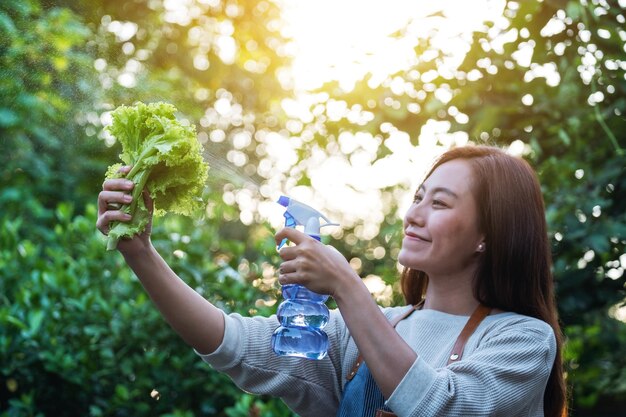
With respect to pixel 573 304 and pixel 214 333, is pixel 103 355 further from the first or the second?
pixel 573 304

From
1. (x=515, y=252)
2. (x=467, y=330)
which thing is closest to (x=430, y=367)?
(x=467, y=330)

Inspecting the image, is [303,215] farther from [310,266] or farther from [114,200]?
[114,200]

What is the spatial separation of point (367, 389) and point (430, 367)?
36 cm

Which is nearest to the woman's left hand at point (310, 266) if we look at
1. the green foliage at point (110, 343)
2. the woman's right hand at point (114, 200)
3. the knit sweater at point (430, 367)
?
the knit sweater at point (430, 367)

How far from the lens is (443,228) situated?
2143mm

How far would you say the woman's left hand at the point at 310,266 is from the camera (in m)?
1.80

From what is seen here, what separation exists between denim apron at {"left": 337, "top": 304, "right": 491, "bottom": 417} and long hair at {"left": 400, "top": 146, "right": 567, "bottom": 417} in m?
0.08

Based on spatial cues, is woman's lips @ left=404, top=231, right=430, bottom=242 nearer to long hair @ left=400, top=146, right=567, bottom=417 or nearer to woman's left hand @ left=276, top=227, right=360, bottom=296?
long hair @ left=400, top=146, right=567, bottom=417

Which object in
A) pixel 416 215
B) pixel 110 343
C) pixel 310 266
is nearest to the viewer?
pixel 310 266

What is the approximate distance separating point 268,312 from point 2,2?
2457 mm

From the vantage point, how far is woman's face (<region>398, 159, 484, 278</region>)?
2152 millimetres

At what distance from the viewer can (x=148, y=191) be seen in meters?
1.93

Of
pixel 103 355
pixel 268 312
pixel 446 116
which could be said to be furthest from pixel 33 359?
pixel 446 116

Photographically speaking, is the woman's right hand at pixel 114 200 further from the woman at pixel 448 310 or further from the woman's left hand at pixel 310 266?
the woman's left hand at pixel 310 266
